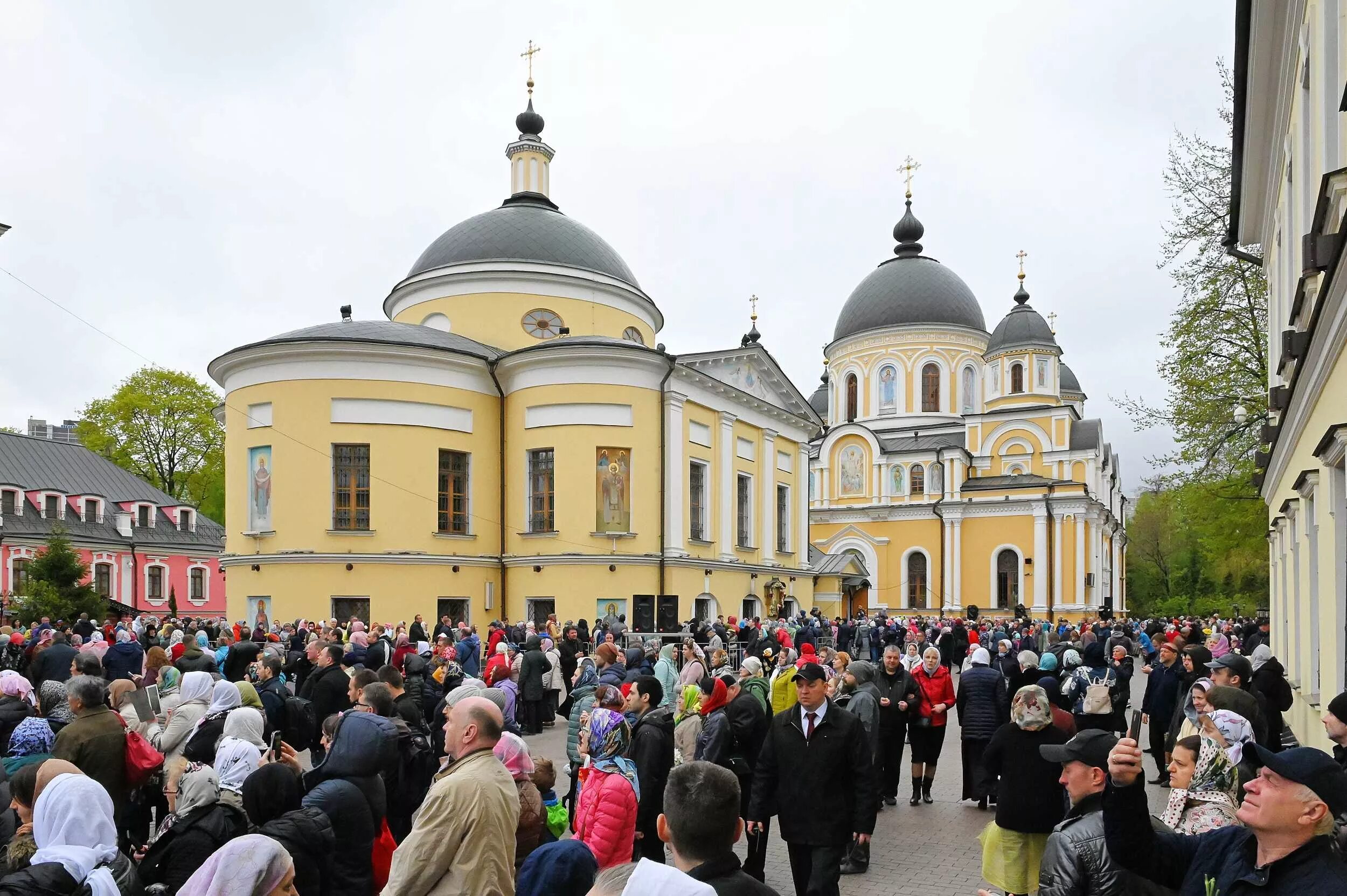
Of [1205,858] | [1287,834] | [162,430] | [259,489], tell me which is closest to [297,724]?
[1205,858]

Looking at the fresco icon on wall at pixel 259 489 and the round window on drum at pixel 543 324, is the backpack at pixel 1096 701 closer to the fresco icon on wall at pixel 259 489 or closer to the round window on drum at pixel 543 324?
the fresco icon on wall at pixel 259 489

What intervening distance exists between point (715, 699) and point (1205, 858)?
15.8 ft

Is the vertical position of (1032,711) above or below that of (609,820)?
above

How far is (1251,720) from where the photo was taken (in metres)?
5.86

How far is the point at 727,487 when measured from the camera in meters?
31.9

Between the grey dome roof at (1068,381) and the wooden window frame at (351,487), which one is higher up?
the grey dome roof at (1068,381)

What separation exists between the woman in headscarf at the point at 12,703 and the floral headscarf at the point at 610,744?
14.6 ft

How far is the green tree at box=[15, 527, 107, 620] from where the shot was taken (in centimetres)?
2653

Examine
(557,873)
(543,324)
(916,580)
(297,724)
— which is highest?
(543,324)

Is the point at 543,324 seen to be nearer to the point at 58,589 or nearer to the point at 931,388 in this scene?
the point at 58,589

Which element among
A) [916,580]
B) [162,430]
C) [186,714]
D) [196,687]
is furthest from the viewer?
[916,580]

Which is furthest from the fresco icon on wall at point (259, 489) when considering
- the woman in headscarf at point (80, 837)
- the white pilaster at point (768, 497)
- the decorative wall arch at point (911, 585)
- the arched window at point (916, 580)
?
the arched window at point (916, 580)

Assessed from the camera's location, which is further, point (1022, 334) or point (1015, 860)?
point (1022, 334)

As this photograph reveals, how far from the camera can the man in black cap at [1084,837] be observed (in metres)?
3.91
